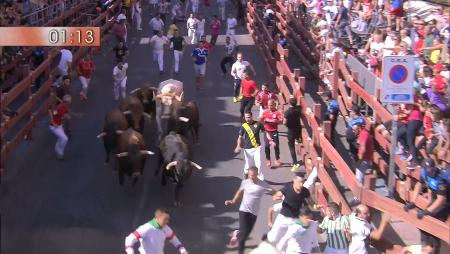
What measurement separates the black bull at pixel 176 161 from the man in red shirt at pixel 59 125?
2537 millimetres

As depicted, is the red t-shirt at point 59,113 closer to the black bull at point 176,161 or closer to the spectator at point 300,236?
the black bull at point 176,161

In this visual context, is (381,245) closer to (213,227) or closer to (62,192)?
(213,227)

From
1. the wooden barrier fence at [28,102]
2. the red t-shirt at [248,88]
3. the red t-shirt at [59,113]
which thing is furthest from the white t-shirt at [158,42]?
the red t-shirt at [59,113]

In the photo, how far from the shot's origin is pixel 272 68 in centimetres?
2334

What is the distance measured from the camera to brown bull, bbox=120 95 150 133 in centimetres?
1714

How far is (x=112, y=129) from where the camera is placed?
16359 mm

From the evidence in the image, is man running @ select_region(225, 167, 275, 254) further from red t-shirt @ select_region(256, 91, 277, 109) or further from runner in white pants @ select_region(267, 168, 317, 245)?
red t-shirt @ select_region(256, 91, 277, 109)

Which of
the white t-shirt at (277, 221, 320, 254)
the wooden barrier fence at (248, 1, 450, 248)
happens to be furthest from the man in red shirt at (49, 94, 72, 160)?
the white t-shirt at (277, 221, 320, 254)

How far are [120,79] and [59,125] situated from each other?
433 centimetres

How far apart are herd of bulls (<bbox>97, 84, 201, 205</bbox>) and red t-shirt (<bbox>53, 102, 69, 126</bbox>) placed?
881 mm

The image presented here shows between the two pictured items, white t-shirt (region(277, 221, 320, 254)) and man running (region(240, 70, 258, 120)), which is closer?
white t-shirt (region(277, 221, 320, 254))

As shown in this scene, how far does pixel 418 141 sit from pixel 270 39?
10752 mm

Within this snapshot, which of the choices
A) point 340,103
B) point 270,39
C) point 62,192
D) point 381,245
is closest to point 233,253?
point 381,245

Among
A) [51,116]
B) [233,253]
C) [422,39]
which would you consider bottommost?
[233,253]
